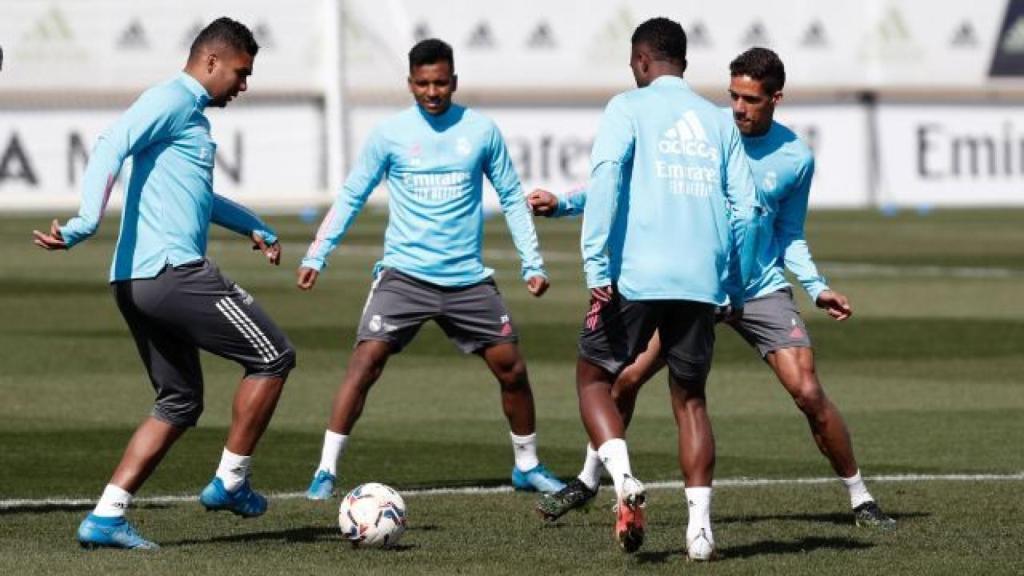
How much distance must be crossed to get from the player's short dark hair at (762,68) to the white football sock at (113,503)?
3256 millimetres

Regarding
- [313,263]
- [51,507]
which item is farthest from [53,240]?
[313,263]

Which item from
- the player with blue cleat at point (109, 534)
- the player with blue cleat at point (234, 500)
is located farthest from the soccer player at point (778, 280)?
the player with blue cleat at point (109, 534)

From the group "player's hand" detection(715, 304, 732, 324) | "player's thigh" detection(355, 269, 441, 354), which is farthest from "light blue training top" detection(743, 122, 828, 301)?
"player's thigh" detection(355, 269, 441, 354)

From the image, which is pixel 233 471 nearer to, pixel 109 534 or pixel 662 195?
pixel 109 534

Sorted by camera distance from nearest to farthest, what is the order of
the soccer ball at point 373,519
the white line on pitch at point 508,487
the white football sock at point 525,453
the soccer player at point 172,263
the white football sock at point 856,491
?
the soccer player at point 172,263 → the soccer ball at point 373,519 → the white football sock at point 856,491 → the white line on pitch at point 508,487 → the white football sock at point 525,453

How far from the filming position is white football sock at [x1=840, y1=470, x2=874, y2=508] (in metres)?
10.9

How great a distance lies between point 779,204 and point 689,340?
5.28 ft

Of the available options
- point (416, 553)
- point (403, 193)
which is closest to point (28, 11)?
point (403, 193)

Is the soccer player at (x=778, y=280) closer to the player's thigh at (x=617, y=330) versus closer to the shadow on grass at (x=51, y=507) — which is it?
the player's thigh at (x=617, y=330)

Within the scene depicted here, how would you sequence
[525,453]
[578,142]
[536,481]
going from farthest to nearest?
1. [578,142]
2. [525,453]
3. [536,481]

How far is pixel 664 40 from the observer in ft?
32.6

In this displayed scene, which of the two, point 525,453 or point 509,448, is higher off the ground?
point 525,453

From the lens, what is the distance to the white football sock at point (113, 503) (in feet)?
32.4

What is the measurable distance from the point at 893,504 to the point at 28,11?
33053 millimetres
